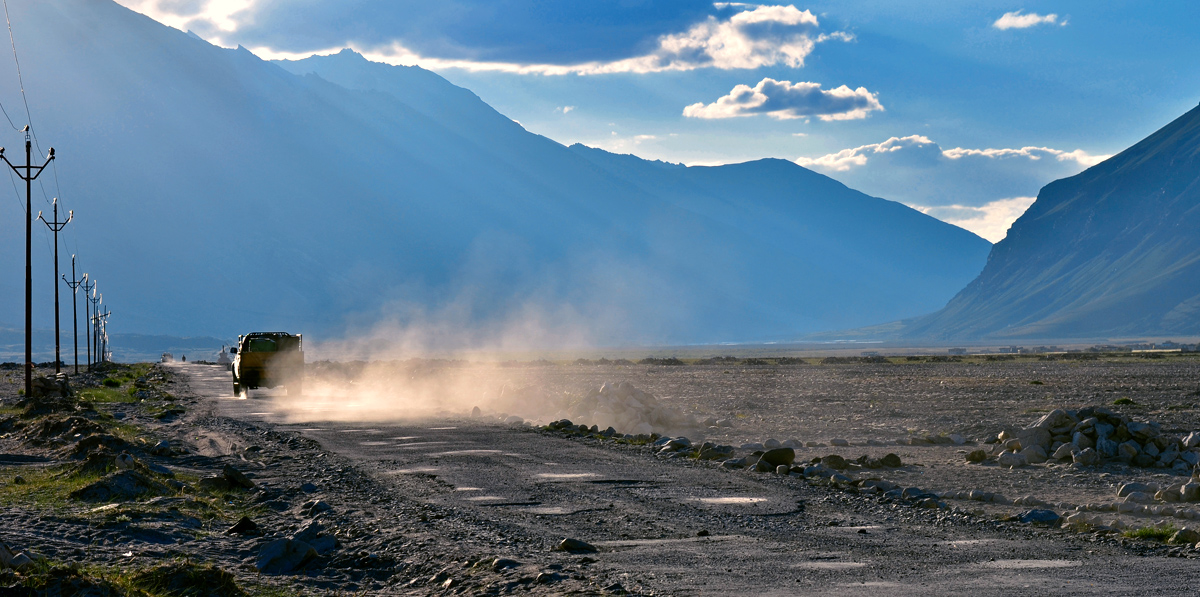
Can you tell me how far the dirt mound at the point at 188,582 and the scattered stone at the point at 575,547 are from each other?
11.4ft

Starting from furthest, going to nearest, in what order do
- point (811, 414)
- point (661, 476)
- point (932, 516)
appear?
point (811, 414), point (661, 476), point (932, 516)

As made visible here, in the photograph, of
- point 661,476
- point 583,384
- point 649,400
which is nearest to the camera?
point 661,476

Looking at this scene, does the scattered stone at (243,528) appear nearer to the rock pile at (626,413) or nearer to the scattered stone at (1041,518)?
the scattered stone at (1041,518)

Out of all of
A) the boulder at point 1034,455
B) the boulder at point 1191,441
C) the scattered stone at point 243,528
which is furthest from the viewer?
the boulder at point 1191,441

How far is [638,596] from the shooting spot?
30.7 feet

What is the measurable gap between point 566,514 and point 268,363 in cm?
3495

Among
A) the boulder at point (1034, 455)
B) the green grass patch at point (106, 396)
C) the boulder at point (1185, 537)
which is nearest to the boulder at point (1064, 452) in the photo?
the boulder at point (1034, 455)

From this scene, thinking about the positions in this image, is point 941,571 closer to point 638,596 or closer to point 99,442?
point 638,596

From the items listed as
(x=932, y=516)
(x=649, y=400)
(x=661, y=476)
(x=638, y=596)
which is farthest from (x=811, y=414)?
(x=638, y=596)

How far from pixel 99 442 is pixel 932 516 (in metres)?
16.1

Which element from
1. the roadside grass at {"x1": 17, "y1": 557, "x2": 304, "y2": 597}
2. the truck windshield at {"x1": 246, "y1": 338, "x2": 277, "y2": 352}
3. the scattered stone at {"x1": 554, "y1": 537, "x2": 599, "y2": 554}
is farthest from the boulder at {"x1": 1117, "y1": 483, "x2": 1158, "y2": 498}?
the truck windshield at {"x1": 246, "y1": 338, "x2": 277, "y2": 352}

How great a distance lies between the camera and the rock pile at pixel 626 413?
29.4 m

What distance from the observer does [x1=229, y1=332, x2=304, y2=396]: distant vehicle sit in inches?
1801

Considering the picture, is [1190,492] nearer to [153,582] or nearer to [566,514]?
[566,514]
